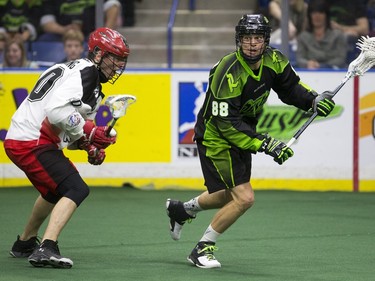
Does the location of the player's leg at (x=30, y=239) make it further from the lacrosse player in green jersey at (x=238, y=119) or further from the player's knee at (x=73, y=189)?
the lacrosse player in green jersey at (x=238, y=119)

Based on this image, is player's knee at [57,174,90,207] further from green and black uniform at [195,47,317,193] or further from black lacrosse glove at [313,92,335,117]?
black lacrosse glove at [313,92,335,117]

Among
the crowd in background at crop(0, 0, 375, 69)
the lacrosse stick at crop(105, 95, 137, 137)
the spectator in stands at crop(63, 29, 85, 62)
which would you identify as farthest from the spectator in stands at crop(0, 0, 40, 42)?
the lacrosse stick at crop(105, 95, 137, 137)

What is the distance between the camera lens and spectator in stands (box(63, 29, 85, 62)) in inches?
462

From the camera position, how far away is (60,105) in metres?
6.52

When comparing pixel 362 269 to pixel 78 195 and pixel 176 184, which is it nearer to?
pixel 78 195

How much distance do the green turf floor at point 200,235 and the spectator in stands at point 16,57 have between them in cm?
136

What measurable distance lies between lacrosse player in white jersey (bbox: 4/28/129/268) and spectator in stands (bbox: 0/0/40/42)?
532 cm

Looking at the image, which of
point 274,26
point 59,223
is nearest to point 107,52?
point 59,223

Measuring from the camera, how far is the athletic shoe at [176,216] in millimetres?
7367

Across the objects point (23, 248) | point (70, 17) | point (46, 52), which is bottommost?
point (23, 248)

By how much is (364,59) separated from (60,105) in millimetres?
2238

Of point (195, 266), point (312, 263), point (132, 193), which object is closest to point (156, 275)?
point (195, 266)

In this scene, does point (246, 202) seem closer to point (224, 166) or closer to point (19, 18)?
point (224, 166)

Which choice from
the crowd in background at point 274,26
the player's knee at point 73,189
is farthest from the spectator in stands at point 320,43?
the player's knee at point 73,189
